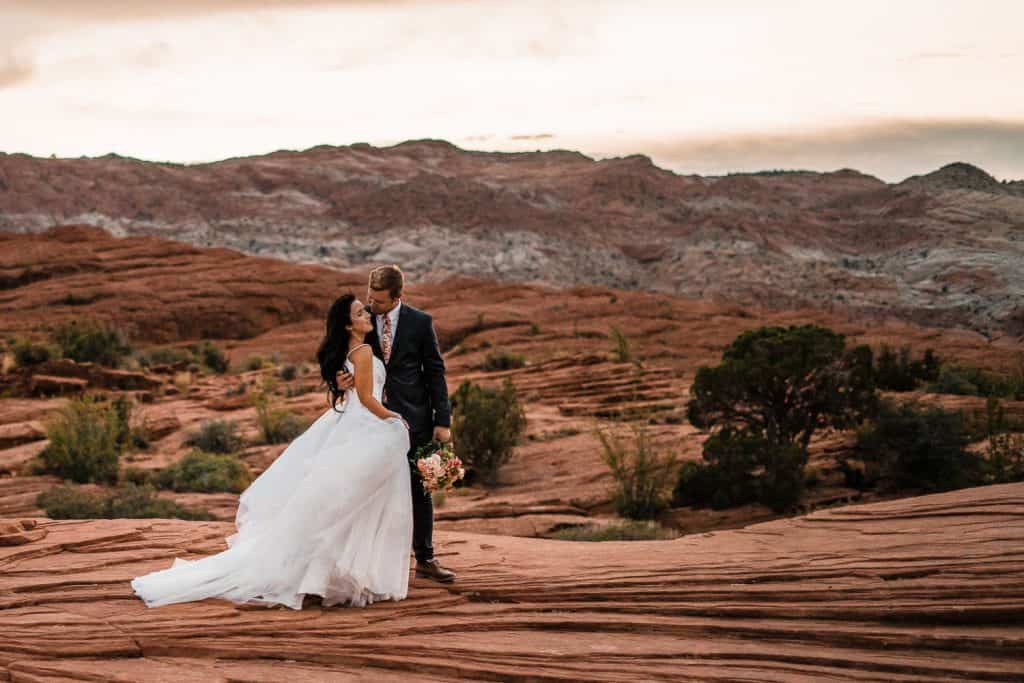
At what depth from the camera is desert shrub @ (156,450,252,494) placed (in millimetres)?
12500

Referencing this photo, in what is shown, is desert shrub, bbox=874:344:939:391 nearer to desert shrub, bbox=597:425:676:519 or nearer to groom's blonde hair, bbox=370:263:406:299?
desert shrub, bbox=597:425:676:519

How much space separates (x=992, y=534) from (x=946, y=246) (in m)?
18.8

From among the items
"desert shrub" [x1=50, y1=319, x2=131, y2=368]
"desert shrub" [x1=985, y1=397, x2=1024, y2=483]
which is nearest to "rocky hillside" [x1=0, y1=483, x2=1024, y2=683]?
"desert shrub" [x1=985, y1=397, x2=1024, y2=483]

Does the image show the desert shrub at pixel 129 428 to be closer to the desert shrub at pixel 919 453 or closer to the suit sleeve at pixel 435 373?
the suit sleeve at pixel 435 373

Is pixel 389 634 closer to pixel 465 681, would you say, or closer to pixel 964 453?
pixel 465 681

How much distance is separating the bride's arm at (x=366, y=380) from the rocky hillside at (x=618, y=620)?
1.21 meters

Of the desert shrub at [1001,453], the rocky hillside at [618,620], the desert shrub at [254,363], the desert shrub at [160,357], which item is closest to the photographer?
the rocky hillside at [618,620]

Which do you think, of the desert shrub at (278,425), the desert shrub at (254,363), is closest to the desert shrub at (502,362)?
the desert shrub at (254,363)

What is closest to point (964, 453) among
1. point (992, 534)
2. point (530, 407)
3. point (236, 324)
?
point (992, 534)

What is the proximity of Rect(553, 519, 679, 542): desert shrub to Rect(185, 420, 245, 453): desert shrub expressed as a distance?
7.47 m

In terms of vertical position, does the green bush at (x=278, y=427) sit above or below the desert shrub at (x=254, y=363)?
below

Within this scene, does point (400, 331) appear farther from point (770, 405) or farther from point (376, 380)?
point (770, 405)

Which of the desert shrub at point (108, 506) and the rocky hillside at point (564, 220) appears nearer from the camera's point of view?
the desert shrub at point (108, 506)

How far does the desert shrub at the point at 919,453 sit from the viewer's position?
10305 millimetres
